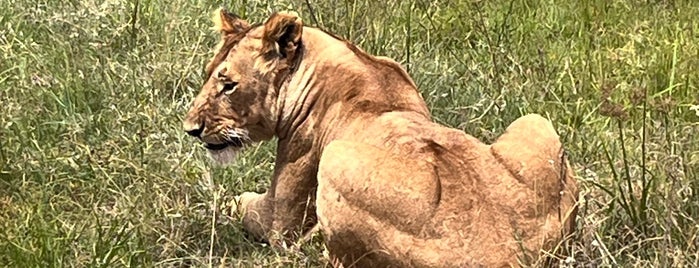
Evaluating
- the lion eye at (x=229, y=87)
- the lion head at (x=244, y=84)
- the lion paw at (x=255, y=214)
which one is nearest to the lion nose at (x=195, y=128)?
the lion head at (x=244, y=84)

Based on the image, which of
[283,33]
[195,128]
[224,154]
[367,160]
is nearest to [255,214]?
[224,154]

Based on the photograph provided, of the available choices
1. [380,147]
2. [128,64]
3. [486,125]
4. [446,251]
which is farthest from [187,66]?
[446,251]

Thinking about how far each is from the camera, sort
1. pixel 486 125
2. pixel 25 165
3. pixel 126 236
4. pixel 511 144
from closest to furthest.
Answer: pixel 511 144 → pixel 126 236 → pixel 25 165 → pixel 486 125

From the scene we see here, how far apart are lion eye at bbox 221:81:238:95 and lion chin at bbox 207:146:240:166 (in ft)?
0.73

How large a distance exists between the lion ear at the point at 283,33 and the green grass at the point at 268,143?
597 millimetres

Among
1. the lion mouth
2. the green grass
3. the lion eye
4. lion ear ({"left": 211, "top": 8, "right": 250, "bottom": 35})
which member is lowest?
the green grass

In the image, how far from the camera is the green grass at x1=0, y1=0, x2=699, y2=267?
163 inches

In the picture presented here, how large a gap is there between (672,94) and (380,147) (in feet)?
6.56

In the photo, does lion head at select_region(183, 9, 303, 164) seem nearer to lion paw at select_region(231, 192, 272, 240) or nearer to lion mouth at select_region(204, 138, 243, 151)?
lion mouth at select_region(204, 138, 243, 151)

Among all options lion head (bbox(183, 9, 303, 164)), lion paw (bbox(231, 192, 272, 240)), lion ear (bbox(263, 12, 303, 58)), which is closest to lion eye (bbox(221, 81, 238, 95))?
lion head (bbox(183, 9, 303, 164))

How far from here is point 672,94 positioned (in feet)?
17.7

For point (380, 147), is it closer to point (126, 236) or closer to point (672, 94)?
point (126, 236)

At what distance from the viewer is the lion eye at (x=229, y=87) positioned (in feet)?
14.1

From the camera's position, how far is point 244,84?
4.31 m
